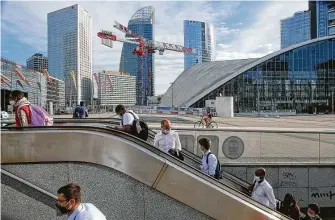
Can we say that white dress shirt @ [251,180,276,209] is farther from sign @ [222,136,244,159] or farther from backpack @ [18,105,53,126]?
backpack @ [18,105,53,126]

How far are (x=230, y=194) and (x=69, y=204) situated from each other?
8.67 ft

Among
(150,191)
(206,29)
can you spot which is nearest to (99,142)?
(150,191)

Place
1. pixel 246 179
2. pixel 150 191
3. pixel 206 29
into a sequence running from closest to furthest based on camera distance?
pixel 150 191
pixel 246 179
pixel 206 29

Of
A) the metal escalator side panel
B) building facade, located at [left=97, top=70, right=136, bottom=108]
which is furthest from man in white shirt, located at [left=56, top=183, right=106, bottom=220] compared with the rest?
building facade, located at [left=97, top=70, right=136, bottom=108]

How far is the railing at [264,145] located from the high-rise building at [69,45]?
9449cm

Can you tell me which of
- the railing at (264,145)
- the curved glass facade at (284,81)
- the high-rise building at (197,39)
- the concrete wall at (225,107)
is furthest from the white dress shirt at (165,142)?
the high-rise building at (197,39)

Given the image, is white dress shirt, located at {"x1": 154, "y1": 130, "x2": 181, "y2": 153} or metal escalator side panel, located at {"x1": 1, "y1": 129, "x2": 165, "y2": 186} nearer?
metal escalator side panel, located at {"x1": 1, "y1": 129, "x2": 165, "y2": 186}

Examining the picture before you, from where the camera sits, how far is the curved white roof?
211ft

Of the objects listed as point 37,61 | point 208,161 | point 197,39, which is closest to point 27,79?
Answer: point 37,61

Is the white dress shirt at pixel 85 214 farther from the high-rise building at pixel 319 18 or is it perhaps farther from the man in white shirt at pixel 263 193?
the high-rise building at pixel 319 18

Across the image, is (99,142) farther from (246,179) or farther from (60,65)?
(60,65)

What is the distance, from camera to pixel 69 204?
297 centimetres

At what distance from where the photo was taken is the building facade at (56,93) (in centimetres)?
9369

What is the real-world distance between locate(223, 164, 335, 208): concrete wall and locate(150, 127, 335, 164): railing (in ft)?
0.62
